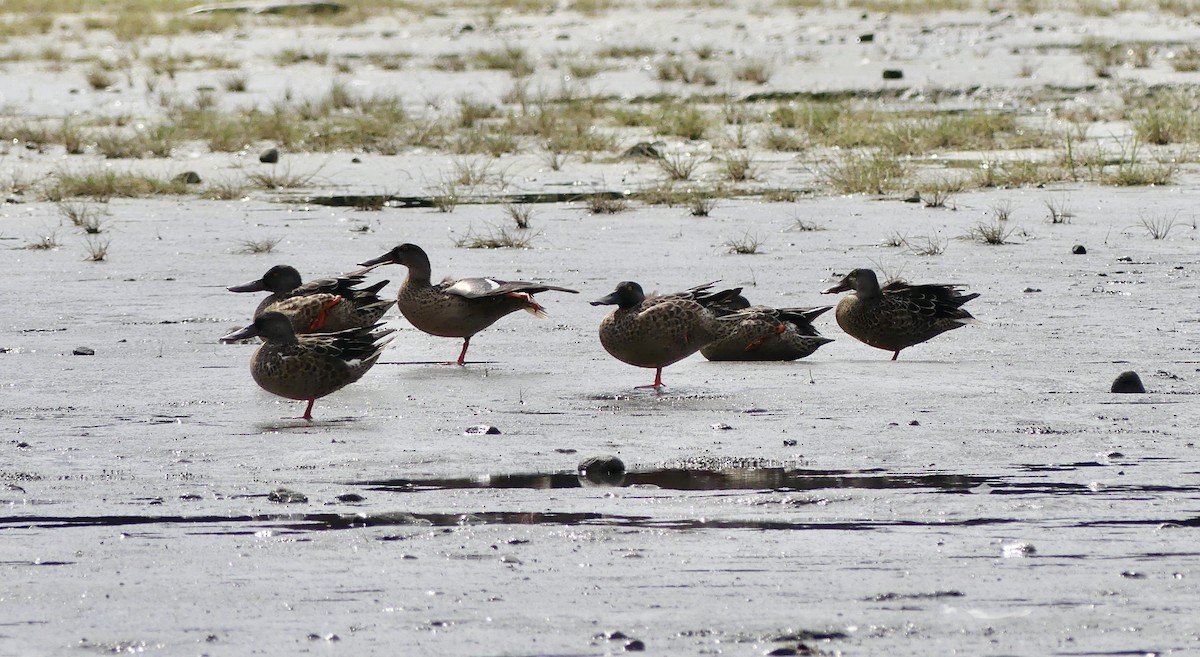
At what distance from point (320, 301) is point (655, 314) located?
1.83 meters

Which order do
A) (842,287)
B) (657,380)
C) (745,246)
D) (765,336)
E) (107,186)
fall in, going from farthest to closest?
(107,186) < (745,246) < (842,287) < (765,336) < (657,380)

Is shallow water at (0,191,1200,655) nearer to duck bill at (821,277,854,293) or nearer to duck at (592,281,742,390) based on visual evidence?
duck at (592,281,742,390)

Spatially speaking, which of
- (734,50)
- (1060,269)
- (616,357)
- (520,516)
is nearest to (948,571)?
(520,516)

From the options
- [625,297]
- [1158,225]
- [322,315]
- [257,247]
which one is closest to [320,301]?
[322,315]

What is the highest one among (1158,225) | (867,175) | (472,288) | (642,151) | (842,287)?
(472,288)

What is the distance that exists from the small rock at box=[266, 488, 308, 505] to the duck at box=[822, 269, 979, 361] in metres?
3.66

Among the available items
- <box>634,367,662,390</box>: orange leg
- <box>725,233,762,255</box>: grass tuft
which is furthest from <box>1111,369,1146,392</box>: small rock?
<box>725,233,762,255</box>: grass tuft

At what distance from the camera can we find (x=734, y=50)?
3378 centimetres

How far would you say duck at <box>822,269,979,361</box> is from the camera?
8570 millimetres

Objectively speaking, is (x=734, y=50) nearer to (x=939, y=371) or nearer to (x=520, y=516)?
(x=939, y=371)

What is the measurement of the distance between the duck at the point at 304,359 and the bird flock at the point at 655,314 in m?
0.09

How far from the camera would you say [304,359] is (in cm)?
726

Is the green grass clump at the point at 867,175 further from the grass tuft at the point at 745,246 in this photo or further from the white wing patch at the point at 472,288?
the white wing patch at the point at 472,288

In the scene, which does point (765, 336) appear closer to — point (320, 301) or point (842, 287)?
point (842, 287)
